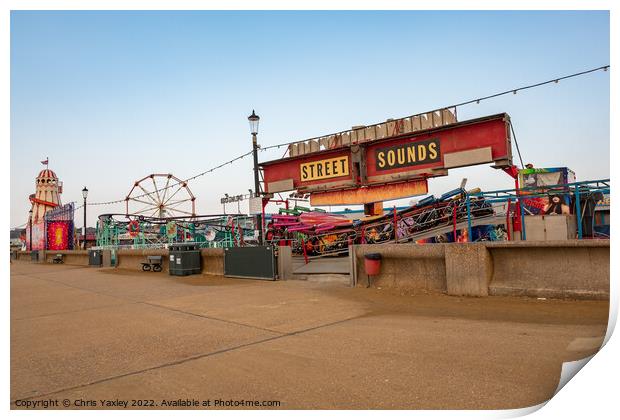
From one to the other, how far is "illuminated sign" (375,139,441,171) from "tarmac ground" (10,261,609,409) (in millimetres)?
6134

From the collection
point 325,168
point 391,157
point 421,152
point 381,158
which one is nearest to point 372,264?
point 421,152

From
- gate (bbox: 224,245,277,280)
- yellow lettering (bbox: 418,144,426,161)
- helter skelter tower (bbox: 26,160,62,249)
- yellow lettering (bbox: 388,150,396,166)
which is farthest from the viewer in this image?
helter skelter tower (bbox: 26,160,62,249)

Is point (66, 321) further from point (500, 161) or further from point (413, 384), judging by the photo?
point (500, 161)

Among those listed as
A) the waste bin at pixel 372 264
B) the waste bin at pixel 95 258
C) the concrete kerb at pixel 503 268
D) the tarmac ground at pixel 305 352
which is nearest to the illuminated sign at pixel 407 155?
the concrete kerb at pixel 503 268

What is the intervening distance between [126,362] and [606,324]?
7.00 metres

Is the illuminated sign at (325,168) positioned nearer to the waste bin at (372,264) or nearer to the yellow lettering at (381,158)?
the yellow lettering at (381,158)

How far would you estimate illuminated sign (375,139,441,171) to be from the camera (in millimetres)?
14828

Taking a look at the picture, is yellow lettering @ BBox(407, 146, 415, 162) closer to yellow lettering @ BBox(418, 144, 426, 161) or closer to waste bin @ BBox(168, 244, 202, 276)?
yellow lettering @ BBox(418, 144, 426, 161)

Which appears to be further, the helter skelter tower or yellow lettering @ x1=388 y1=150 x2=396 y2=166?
the helter skelter tower

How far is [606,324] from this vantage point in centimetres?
665

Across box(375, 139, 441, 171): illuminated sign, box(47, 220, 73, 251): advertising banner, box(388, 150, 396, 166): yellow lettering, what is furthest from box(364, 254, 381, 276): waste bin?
box(47, 220, 73, 251): advertising banner

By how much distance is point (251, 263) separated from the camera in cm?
1534

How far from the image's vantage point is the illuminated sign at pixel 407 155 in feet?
48.6

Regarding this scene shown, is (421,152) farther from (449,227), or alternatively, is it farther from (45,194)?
(45,194)
